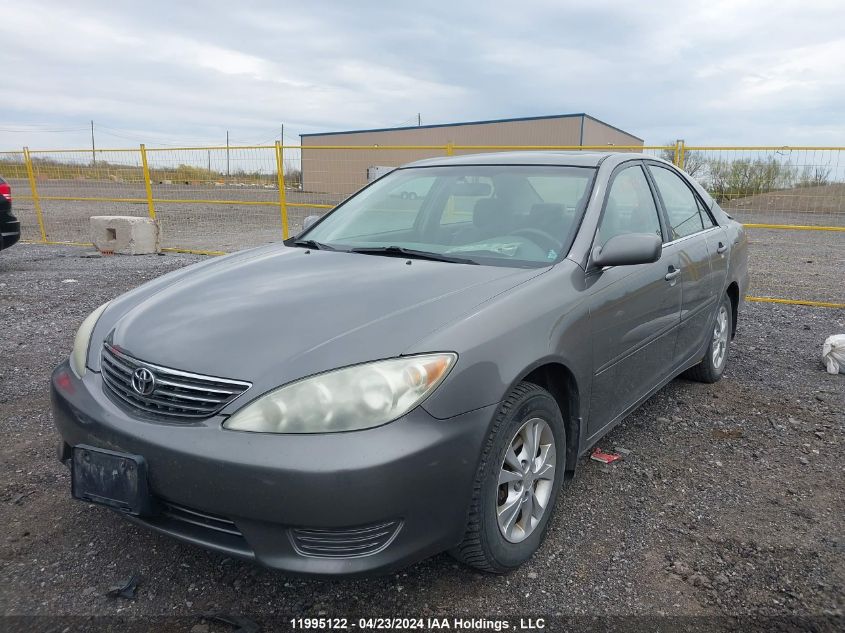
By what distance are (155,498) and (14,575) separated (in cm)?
83

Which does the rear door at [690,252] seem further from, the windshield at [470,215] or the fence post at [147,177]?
the fence post at [147,177]

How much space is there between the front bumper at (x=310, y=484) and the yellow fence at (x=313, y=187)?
16.7ft

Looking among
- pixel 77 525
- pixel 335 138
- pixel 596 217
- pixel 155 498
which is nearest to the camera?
pixel 155 498

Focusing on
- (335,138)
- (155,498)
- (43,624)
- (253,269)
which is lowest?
(43,624)

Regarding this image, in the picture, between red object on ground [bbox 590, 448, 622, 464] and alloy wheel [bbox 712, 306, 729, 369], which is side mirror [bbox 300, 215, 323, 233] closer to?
red object on ground [bbox 590, 448, 622, 464]

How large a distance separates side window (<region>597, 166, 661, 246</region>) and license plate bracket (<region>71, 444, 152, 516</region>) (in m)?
2.06

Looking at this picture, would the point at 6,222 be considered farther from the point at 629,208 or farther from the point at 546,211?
the point at 629,208

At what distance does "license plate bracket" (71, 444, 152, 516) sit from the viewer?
1.96 meters

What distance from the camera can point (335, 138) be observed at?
1308 inches

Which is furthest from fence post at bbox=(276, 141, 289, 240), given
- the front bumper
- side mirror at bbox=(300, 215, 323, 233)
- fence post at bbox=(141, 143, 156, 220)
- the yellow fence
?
the front bumper

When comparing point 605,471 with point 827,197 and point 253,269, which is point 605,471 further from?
point 827,197

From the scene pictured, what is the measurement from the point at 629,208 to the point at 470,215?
2.74 feet

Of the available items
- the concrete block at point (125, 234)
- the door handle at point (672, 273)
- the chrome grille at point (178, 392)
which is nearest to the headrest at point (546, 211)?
the door handle at point (672, 273)

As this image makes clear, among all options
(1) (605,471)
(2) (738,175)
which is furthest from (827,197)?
(1) (605,471)
